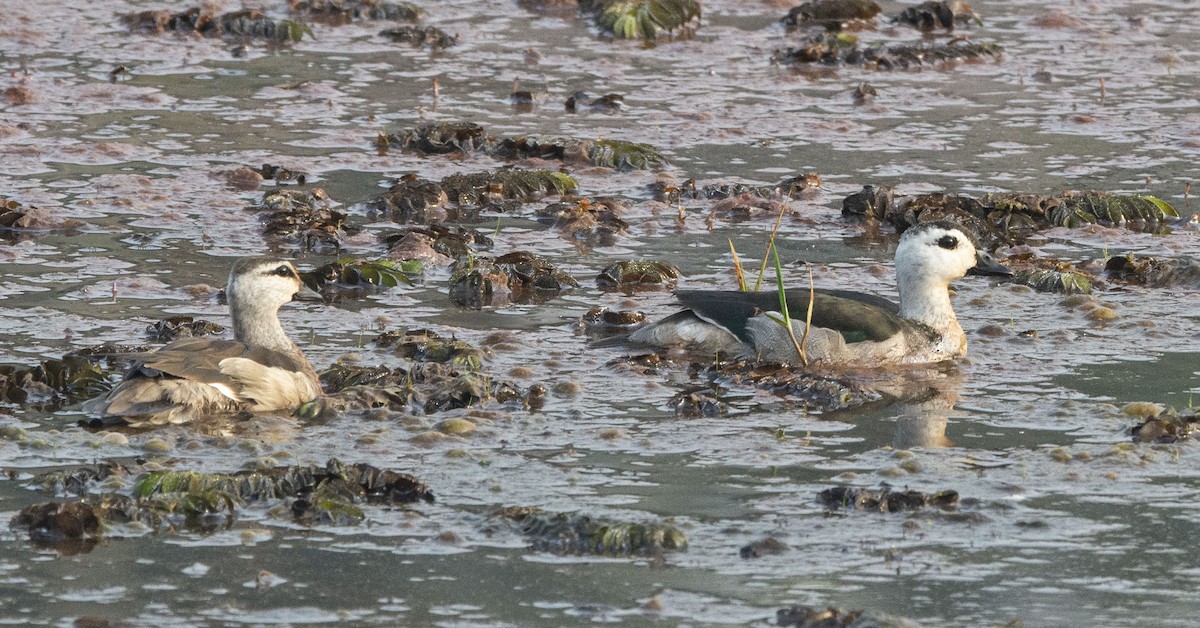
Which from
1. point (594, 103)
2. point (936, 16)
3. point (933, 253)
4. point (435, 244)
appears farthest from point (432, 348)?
point (936, 16)

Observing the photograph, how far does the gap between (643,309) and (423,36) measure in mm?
7948

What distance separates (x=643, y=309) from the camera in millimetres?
10711

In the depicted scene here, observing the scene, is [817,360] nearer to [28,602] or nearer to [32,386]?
[32,386]

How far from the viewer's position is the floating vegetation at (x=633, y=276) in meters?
11.2

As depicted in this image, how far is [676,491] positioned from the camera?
7.54 meters

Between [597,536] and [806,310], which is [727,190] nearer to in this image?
[806,310]

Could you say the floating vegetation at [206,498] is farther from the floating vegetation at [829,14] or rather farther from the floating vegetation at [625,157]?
the floating vegetation at [829,14]

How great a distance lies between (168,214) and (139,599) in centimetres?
649

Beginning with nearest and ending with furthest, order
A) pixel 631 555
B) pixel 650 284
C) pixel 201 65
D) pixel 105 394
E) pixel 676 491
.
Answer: pixel 631 555 < pixel 676 491 < pixel 105 394 < pixel 650 284 < pixel 201 65

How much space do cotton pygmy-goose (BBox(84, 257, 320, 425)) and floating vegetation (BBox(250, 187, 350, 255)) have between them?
2.62 m

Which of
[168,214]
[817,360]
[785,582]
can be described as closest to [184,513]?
[785,582]

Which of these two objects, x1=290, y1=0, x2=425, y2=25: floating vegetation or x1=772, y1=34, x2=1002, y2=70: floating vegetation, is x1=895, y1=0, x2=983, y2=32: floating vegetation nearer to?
x1=772, y1=34, x2=1002, y2=70: floating vegetation

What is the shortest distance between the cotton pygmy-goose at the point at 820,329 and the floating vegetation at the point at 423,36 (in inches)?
330

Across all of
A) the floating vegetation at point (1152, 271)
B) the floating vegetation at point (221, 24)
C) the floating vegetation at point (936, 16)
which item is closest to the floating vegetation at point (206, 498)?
the floating vegetation at point (1152, 271)
